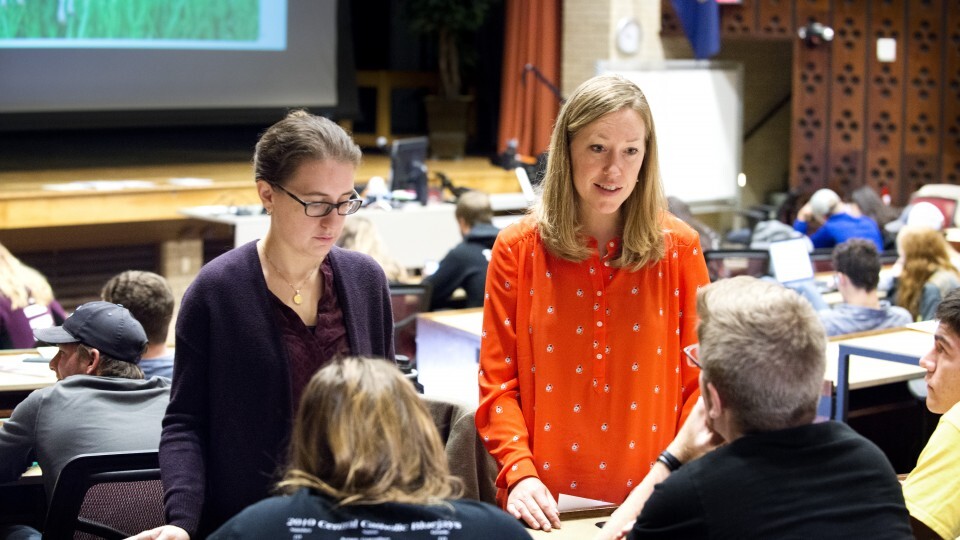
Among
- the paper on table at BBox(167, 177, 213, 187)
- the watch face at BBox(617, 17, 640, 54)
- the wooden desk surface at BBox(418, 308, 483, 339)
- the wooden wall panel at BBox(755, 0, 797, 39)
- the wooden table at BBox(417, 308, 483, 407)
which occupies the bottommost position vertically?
the wooden table at BBox(417, 308, 483, 407)

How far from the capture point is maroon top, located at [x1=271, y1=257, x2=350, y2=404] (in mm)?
2006

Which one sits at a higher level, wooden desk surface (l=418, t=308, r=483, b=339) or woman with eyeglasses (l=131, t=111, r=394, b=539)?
woman with eyeglasses (l=131, t=111, r=394, b=539)

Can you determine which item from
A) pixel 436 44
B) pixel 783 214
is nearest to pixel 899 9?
pixel 783 214

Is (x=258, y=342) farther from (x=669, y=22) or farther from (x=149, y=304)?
(x=669, y=22)

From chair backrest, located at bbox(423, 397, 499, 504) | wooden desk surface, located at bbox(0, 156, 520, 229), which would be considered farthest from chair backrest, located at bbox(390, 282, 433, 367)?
wooden desk surface, located at bbox(0, 156, 520, 229)

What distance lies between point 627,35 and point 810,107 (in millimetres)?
1840

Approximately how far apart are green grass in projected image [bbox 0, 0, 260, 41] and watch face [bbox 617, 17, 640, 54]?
316 cm

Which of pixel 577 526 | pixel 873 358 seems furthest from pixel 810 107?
pixel 577 526

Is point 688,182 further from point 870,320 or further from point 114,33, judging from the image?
point 870,320

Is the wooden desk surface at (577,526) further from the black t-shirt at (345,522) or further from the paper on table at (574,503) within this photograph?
the black t-shirt at (345,522)

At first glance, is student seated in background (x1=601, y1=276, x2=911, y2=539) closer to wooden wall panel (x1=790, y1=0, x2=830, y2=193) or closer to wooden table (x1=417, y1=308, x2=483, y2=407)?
wooden table (x1=417, y1=308, x2=483, y2=407)

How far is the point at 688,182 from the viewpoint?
10719mm

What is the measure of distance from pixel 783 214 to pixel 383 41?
4.70 m

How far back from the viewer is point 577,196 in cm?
221
